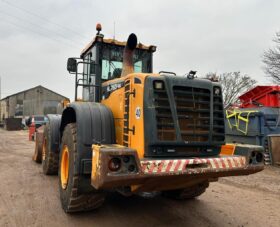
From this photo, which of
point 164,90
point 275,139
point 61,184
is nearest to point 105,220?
point 61,184

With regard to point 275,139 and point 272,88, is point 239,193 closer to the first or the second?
point 275,139

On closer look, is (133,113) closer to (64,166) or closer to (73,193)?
(73,193)

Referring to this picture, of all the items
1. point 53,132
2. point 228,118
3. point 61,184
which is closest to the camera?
point 61,184

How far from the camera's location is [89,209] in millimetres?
4629

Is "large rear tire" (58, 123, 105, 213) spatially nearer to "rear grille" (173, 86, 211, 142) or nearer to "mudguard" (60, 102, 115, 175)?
"mudguard" (60, 102, 115, 175)

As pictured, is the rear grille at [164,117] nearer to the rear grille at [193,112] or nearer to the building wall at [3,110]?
the rear grille at [193,112]

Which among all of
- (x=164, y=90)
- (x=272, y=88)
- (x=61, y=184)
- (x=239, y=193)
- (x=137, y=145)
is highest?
(x=272, y=88)

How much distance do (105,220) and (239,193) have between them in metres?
3.18

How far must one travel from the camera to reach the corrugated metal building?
50781 mm

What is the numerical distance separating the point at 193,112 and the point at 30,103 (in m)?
50.5

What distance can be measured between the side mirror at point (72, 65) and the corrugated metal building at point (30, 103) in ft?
149

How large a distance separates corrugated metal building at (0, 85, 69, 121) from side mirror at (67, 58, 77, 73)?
149 ft

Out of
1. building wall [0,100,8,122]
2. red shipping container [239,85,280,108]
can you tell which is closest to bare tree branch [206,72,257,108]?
red shipping container [239,85,280,108]

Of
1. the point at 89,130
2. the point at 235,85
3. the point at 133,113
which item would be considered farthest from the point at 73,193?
the point at 235,85
